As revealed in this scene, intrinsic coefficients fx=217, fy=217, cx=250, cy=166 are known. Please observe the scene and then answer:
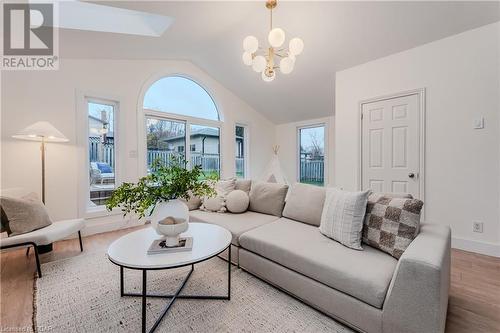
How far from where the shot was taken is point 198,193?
5.40 feet

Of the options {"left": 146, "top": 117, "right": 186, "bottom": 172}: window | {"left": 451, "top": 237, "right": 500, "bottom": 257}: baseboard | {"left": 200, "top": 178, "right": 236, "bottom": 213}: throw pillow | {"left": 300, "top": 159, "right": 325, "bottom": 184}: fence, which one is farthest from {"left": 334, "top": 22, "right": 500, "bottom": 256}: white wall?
{"left": 146, "top": 117, "right": 186, "bottom": 172}: window

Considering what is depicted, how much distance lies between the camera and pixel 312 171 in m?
5.38

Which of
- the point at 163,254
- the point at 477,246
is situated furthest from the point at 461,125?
the point at 163,254

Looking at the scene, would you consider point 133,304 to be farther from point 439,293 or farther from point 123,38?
point 123,38

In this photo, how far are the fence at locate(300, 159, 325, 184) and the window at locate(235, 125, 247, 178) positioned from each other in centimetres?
149

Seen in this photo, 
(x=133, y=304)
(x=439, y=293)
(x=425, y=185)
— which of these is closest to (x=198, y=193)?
(x=133, y=304)

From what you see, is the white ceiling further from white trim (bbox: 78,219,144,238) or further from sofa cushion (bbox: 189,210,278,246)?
sofa cushion (bbox: 189,210,278,246)

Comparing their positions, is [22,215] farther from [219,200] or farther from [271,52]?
[271,52]

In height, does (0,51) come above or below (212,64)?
below

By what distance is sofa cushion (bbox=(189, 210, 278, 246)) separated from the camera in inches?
81.7

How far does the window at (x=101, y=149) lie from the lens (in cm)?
327

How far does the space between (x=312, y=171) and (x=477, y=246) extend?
3.21 m

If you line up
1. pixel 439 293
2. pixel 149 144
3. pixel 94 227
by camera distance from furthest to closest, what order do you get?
1. pixel 149 144
2. pixel 94 227
3. pixel 439 293

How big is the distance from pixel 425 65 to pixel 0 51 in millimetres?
4973
